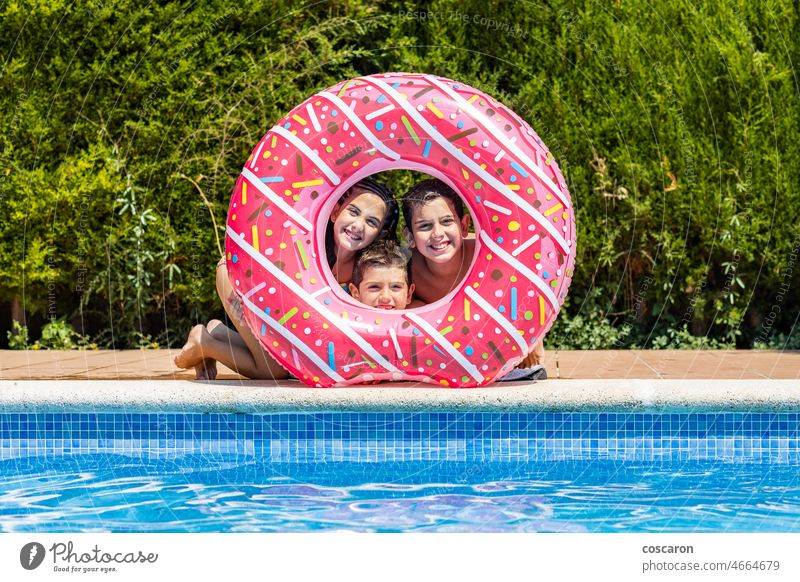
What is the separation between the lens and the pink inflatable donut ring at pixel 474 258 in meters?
4.82

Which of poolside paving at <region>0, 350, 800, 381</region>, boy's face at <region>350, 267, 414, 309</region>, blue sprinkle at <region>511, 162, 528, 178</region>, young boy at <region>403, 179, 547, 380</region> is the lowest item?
poolside paving at <region>0, 350, 800, 381</region>

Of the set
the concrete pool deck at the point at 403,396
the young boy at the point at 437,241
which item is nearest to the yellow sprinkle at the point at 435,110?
the young boy at the point at 437,241

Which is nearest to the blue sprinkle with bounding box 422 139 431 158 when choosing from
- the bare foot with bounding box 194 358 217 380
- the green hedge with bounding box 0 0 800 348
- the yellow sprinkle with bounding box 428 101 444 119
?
the yellow sprinkle with bounding box 428 101 444 119

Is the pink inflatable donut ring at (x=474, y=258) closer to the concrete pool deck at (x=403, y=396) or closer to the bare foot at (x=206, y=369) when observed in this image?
the concrete pool deck at (x=403, y=396)

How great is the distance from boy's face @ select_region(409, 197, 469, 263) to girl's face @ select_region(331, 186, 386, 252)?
0.17 m

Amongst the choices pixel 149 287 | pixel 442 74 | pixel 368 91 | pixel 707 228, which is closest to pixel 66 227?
pixel 149 287

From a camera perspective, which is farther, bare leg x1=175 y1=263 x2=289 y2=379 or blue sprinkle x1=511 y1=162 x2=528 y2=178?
bare leg x1=175 y1=263 x2=289 y2=379

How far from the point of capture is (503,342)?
4840 mm

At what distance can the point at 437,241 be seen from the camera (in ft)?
16.4

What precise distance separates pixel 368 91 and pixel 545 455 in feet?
5.66

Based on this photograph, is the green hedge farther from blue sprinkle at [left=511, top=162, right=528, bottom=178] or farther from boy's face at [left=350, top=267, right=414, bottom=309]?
blue sprinkle at [left=511, top=162, right=528, bottom=178]

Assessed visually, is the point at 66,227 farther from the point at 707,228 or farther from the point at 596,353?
the point at 707,228

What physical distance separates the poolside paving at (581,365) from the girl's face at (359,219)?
0.99 m

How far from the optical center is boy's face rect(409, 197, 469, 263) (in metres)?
5.00
